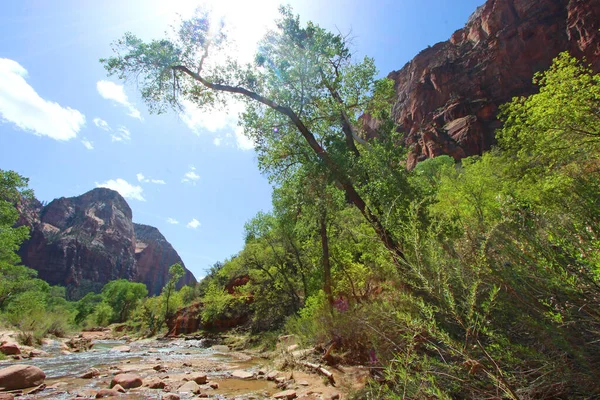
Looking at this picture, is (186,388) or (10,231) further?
(10,231)

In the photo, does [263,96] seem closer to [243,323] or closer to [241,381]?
[241,381]

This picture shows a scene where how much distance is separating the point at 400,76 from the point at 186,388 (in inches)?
4195

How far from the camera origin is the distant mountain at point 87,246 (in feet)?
453

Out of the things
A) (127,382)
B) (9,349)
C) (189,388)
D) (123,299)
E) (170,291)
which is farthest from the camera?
(123,299)

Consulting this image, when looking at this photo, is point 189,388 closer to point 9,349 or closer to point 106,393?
point 106,393

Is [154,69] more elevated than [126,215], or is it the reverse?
[126,215]

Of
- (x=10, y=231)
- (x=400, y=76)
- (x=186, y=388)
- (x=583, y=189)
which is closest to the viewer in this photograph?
(x=583, y=189)

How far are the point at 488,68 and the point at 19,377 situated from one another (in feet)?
283

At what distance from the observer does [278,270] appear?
75.3 feet

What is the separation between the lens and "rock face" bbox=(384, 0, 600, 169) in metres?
58.6

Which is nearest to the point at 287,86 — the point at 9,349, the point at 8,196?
the point at 9,349

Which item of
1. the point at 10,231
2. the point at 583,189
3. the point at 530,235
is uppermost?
the point at 10,231

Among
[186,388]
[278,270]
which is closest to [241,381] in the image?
[186,388]

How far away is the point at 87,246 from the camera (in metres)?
150
